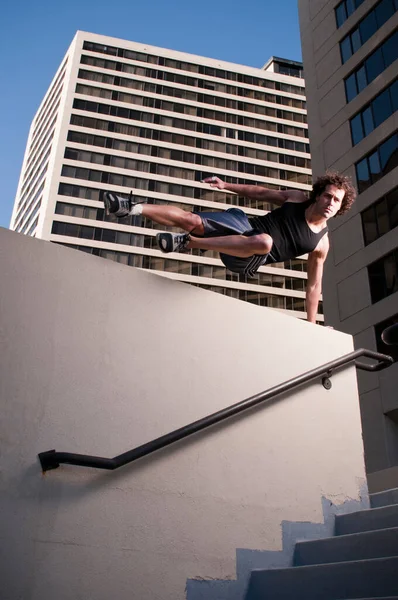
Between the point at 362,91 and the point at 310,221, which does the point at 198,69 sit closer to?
the point at 362,91

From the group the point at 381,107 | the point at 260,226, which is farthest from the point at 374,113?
the point at 260,226

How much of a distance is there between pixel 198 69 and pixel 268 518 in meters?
59.2

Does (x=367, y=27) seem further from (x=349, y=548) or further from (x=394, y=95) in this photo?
(x=349, y=548)

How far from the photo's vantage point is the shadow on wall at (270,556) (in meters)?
3.08

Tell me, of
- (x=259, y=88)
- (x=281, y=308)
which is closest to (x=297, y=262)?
(x=281, y=308)

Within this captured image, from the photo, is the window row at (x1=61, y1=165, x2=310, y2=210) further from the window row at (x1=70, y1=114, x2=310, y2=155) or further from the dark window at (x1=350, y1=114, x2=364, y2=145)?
the dark window at (x1=350, y1=114, x2=364, y2=145)

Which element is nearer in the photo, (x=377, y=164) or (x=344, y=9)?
(x=377, y=164)

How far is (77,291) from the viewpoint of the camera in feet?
10.9

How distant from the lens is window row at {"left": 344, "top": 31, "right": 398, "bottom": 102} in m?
21.5

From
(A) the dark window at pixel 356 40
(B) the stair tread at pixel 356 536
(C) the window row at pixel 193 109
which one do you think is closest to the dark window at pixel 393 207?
(A) the dark window at pixel 356 40

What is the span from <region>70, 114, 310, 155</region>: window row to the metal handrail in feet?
168

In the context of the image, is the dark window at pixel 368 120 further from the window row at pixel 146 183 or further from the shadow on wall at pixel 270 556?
the window row at pixel 146 183

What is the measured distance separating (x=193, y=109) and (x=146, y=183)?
9.74 metres

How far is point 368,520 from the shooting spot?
3.49m
